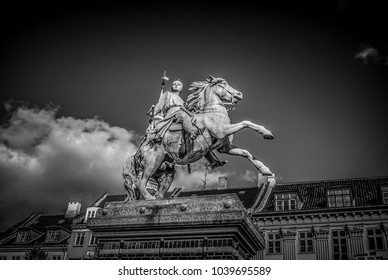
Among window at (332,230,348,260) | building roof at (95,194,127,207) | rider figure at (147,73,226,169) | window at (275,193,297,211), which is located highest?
building roof at (95,194,127,207)

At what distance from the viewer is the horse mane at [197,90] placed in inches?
309

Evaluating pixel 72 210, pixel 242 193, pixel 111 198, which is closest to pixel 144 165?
pixel 242 193

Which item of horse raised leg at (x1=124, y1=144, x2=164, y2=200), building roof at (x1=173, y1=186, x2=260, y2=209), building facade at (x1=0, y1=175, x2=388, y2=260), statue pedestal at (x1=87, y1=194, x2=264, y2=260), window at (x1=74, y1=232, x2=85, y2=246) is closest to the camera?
statue pedestal at (x1=87, y1=194, x2=264, y2=260)

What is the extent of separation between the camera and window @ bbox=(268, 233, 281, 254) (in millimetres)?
29528

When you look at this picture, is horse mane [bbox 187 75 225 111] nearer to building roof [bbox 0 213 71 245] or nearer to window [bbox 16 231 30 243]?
building roof [bbox 0 213 71 245]

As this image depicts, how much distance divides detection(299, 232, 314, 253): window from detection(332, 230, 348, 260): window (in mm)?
1650

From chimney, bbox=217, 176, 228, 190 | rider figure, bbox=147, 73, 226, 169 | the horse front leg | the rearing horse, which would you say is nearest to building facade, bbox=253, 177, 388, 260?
chimney, bbox=217, 176, 228, 190

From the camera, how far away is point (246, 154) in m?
7.28

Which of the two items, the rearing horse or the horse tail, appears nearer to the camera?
the rearing horse

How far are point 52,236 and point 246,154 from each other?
3545 cm

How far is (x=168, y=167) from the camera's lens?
24.8 feet
